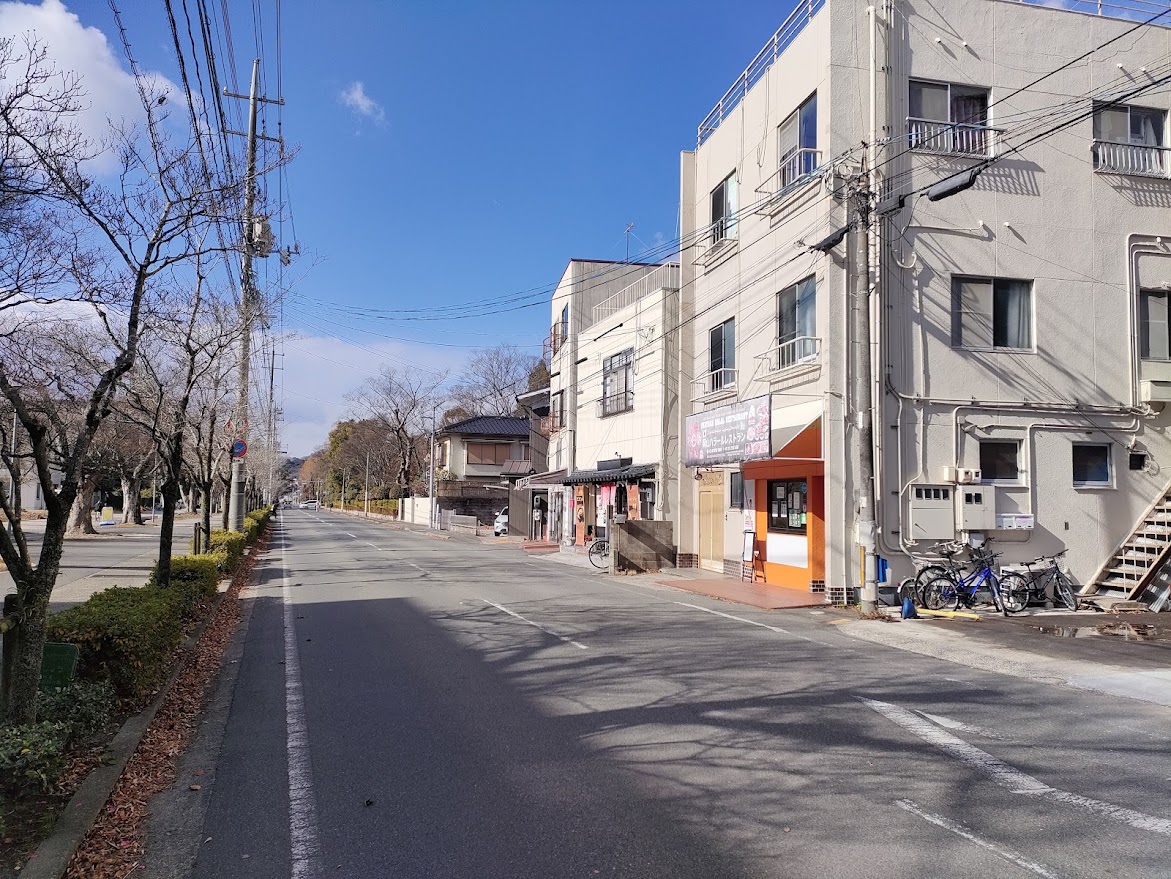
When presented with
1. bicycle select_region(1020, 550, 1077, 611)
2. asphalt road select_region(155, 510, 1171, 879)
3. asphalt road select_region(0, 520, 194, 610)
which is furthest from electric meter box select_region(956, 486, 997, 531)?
asphalt road select_region(0, 520, 194, 610)

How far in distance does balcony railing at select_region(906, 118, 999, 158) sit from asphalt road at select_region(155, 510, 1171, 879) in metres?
10.4

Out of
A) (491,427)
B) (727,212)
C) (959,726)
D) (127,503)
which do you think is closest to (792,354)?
(727,212)

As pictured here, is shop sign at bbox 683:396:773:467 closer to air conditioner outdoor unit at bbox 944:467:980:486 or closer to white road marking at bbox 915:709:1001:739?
air conditioner outdoor unit at bbox 944:467:980:486

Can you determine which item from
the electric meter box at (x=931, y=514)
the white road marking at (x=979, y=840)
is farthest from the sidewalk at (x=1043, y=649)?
the white road marking at (x=979, y=840)

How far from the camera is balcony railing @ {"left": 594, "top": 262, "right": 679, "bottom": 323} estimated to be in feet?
85.4

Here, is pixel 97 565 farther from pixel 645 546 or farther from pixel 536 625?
pixel 536 625

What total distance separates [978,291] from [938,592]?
593cm

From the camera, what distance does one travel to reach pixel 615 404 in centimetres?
2866

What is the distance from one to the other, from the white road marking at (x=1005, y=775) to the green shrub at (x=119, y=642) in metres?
6.33

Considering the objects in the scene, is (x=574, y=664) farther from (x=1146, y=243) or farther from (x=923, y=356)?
(x=1146, y=243)

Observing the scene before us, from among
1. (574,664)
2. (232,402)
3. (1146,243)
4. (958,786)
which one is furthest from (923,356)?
(232,402)

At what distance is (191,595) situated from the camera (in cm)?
1167

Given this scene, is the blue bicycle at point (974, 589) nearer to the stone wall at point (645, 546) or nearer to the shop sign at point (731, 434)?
the shop sign at point (731, 434)

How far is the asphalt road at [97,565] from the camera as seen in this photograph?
15789 mm
